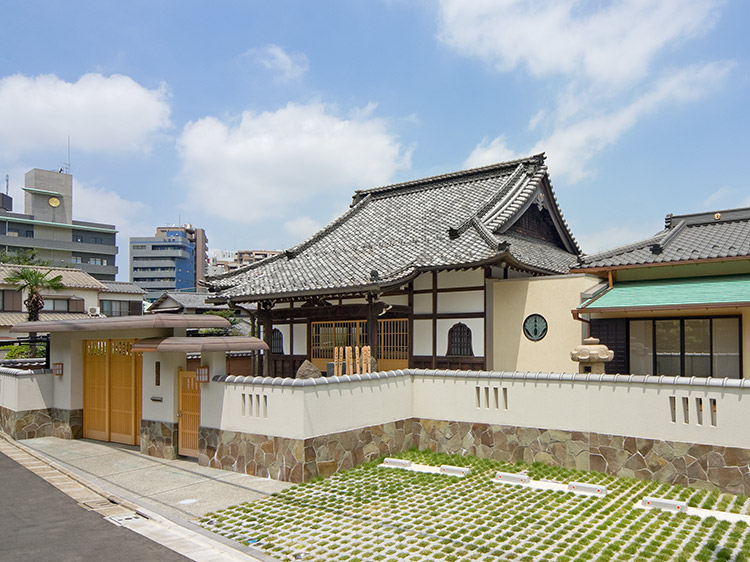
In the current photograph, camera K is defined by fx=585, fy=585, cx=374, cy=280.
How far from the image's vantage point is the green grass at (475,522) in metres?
7.70

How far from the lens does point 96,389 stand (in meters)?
16.1

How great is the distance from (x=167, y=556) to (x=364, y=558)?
103 inches

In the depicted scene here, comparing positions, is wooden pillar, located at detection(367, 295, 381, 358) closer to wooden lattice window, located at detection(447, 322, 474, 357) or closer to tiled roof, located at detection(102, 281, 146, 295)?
wooden lattice window, located at detection(447, 322, 474, 357)

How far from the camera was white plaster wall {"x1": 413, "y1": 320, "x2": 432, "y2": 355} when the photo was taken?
17.1 metres

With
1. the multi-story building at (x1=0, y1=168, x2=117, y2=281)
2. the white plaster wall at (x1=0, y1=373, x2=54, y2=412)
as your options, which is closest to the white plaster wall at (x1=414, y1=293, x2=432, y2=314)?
the white plaster wall at (x1=0, y1=373, x2=54, y2=412)

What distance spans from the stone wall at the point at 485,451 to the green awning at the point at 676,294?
12.8 feet

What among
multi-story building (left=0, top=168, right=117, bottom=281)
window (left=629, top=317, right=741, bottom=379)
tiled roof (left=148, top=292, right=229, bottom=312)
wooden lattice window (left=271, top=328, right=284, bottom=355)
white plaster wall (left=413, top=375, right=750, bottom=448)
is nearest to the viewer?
white plaster wall (left=413, top=375, right=750, bottom=448)

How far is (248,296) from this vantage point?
18500 millimetres

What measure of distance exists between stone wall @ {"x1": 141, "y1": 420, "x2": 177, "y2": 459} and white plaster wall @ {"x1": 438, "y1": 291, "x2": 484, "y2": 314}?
26.1ft

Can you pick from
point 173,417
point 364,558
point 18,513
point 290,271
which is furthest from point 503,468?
point 290,271

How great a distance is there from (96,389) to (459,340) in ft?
33.4

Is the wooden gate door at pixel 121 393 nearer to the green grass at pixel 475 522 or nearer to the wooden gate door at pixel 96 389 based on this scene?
the wooden gate door at pixel 96 389

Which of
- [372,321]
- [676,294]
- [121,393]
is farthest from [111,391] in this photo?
[676,294]

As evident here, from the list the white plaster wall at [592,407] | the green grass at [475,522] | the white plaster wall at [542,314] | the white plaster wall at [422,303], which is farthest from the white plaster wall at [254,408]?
the white plaster wall at [542,314]
